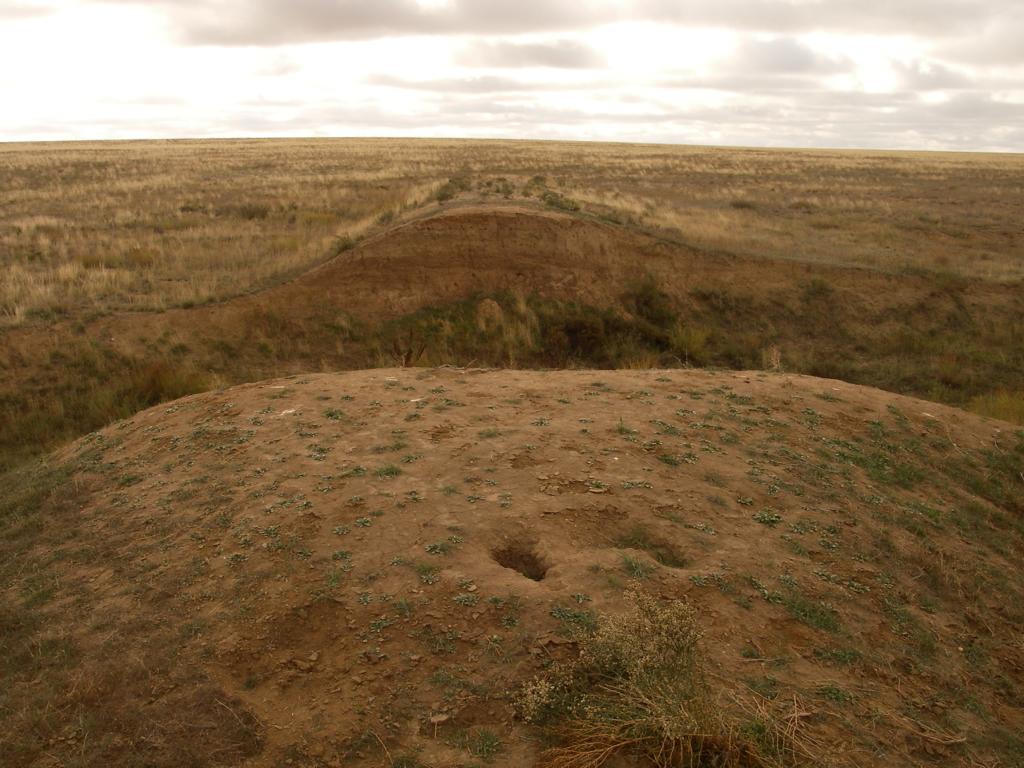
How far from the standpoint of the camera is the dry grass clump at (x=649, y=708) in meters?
3.51

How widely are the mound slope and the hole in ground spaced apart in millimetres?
16

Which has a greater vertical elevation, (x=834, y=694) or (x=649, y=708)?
(x=649, y=708)

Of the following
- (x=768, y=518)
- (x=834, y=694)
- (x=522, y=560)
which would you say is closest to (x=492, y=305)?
(x=768, y=518)

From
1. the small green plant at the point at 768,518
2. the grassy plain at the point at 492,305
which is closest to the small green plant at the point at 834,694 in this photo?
the small green plant at the point at 768,518

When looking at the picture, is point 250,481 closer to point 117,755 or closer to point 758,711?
point 117,755

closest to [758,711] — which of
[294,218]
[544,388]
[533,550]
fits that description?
[533,550]

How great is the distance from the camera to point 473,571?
16.1ft

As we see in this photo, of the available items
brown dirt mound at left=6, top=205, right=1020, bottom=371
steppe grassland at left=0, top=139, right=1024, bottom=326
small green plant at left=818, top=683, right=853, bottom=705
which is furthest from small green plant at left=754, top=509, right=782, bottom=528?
steppe grassland at left=0, top=139, right=1024, bottom=326

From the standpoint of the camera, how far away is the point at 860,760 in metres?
3.76

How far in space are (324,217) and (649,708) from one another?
21.1 meters

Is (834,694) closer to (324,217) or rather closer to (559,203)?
(559,203)

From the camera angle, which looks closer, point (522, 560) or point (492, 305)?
point (522, 560)

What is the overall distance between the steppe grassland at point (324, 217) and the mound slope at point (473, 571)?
27.1ft

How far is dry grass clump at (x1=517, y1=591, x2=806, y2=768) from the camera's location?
351 centimetres
